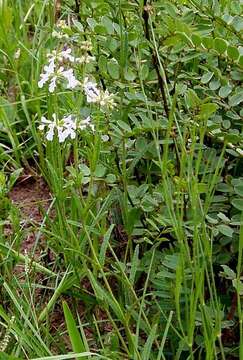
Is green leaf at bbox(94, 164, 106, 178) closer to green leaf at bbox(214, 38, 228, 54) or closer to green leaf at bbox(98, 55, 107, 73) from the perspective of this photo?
green leaf at bbox(98, 55, 107, 73)

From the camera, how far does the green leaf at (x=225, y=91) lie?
158 cm

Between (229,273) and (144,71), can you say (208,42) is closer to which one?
(144,71)

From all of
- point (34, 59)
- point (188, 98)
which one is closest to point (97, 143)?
point (188, 98)

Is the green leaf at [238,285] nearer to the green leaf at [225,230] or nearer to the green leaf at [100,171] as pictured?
the green leaf at [225,230]

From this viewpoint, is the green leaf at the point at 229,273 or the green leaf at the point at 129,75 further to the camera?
the green leaf at the point at 129,75

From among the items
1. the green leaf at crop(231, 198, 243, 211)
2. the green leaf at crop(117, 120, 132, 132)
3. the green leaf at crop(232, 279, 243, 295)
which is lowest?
the green leaf at crop(232, 279, 243, 295)

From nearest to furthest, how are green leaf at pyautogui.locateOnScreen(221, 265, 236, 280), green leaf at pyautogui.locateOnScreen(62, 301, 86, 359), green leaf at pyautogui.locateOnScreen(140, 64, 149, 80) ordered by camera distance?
green leaf at pyautogui.locateOnScreen(62, 301, 86, 359), green leaf at pyautogui.locateOnScreen(221, 265, 236, 280), green leaf at pyautogui.locateOnScreen(140, 64, 149, 80)

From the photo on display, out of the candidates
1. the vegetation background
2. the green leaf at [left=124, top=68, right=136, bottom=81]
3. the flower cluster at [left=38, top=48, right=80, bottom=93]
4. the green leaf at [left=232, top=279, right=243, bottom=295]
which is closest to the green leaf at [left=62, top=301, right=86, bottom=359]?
the vegetation background

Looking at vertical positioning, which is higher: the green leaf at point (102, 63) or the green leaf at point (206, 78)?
the green leaf at point (206, 78)

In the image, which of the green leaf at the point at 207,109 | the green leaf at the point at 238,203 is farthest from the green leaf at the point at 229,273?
the green leaf at the point at 207,109

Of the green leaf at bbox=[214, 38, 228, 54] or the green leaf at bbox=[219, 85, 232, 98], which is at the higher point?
the green leaf at bbox=[214, 38, 228, 54]

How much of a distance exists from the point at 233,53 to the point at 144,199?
34 cm

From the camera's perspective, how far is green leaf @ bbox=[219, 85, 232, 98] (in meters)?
1.58

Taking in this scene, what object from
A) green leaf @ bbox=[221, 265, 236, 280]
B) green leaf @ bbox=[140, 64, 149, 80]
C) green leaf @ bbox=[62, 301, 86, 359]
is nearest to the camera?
green leaf @ bbox=[62, 301, 86, 359]
